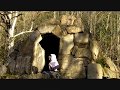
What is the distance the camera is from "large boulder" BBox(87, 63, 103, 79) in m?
14.0

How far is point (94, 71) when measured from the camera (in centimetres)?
1407

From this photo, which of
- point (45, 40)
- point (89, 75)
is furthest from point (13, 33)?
point (89, 75)

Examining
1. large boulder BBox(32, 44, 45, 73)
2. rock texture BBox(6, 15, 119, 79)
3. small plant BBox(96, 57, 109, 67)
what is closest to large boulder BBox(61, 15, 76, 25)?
rock texture BBox(6, 15, 119, 79)

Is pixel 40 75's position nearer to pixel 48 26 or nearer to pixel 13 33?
pixel 48 26

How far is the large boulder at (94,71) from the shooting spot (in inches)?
551

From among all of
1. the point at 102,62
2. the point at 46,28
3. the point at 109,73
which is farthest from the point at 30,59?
the point at 109,73

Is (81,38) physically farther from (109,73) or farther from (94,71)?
(109,73)

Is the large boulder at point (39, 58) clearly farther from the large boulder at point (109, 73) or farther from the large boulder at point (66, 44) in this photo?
the large boulder at point (109, 73)

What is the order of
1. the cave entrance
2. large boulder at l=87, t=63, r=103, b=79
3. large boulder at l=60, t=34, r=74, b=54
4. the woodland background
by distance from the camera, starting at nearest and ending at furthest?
large boulder at l=87, t=63, r=103, b=79 → large boulder at l=60, t=34, r=74, b=54 → the cave entrance → the woodland background

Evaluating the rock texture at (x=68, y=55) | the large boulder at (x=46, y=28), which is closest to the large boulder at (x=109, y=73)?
the rock texture at (x=68, y=55)

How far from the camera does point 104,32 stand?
16734mm

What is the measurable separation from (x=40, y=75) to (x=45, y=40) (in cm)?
196

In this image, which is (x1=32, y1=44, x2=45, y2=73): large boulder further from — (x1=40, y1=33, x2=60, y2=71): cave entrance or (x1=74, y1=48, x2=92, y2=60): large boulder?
(x1=74, y1=48, x2=92, y2=60): large boulder

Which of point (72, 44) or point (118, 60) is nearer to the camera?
point (72, 44)
